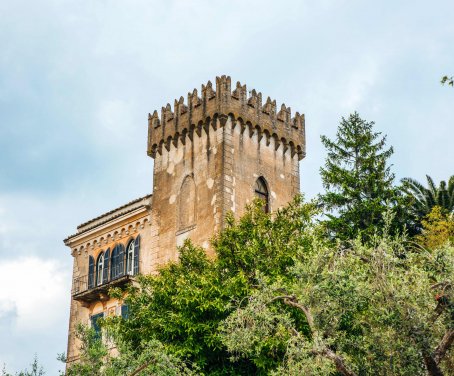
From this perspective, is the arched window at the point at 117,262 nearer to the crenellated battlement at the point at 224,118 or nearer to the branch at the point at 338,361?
the crenellated battlement at the point at 224,118

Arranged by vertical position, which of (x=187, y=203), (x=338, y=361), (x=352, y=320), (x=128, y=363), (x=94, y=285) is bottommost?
(x=338, y=361)

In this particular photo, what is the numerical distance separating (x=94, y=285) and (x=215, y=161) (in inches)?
324

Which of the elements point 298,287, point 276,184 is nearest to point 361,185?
point 276,184

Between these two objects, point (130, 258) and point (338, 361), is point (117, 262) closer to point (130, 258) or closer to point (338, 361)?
point (130, 258)

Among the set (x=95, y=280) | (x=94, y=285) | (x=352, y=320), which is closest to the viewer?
(x=352, y=320)

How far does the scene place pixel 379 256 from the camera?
14.5 m

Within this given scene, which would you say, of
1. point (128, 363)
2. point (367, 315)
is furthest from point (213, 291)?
point (367, 315)

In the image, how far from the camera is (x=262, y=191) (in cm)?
2986

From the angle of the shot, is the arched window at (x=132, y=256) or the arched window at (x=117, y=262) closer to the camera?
the arched window at (x=132, y=256)

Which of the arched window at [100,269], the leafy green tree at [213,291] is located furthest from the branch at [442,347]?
the arched window at [100,269]

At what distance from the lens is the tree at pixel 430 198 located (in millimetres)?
34562

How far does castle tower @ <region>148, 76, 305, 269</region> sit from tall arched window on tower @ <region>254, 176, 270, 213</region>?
0.13 feet

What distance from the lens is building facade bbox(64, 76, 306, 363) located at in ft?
94.1

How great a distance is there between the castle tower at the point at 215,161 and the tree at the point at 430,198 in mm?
6443
